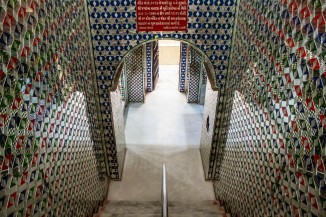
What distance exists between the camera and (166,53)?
12.2 metres

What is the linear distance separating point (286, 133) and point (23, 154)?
90.6 inches

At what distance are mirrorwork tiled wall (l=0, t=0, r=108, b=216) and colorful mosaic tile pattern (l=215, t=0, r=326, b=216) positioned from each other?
7.32 ft

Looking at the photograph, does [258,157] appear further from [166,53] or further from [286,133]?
[166,53]

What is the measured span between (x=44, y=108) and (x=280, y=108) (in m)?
2.27

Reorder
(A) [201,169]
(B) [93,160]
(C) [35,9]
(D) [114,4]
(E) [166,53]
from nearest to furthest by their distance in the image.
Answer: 1. (C) [35,9]
2. (D) [114,4]
3. (B) [93,160]
4. (A) [201,169]
5. (E) [166,53]

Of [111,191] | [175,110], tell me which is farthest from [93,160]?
[175,110]

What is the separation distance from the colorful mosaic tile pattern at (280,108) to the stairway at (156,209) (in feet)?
2.00

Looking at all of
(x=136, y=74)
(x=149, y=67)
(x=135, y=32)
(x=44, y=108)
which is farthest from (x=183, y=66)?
(x=44, y=108)

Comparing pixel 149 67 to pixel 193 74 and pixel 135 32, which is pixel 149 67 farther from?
pixel 135 32

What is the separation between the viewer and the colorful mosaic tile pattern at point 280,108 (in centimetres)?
196

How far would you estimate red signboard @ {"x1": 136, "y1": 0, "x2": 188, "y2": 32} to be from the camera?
3676 millimetres

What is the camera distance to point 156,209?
4.55m

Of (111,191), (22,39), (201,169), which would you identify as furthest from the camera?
(201,169)

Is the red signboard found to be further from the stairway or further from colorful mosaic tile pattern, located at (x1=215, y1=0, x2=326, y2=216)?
the stairway
